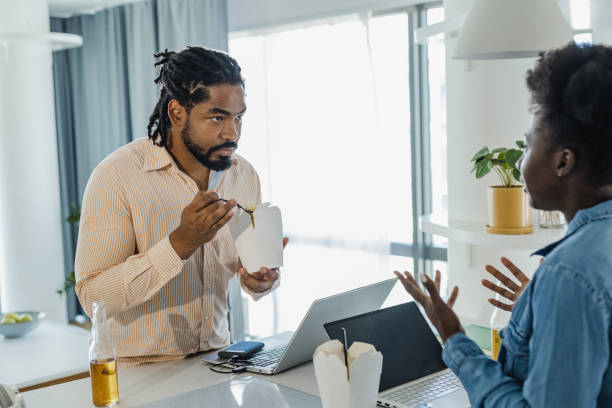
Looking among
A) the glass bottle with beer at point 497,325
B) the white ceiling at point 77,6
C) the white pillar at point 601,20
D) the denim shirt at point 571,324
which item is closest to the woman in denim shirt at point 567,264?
the denim shirt at point 571,324

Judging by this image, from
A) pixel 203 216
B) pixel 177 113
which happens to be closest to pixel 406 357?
pixel 203 216

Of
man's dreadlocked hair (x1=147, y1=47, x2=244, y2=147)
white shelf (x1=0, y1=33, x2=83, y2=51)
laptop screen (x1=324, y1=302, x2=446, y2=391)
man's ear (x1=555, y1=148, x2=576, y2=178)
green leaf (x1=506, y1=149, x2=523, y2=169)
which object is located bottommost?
laptop screen (x1=324, y1=302, x2=446, y2=391)

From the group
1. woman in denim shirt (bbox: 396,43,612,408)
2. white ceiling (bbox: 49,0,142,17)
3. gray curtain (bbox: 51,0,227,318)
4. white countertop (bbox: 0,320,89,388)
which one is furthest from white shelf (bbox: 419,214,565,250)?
white ceiling (bbox: 49,0,142,17)

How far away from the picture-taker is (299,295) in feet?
14.2

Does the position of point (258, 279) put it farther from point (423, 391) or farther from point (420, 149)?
point (420, 149)

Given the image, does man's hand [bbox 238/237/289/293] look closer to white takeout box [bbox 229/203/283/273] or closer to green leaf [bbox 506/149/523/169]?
white takeout box [bbox 229/203/283/273]

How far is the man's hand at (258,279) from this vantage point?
1.85m

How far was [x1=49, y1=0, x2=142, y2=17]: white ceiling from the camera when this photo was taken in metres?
4.99

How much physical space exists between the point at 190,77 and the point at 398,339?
903 mm

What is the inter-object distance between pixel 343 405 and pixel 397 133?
2763 mm

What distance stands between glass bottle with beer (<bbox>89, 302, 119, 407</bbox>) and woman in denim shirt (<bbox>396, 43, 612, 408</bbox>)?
2.51 ft

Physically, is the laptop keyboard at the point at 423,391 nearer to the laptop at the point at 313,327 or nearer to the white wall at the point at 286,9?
the laptop at the point at 313,327

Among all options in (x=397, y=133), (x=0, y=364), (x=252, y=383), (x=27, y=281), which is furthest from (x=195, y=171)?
(x=27, y=281)

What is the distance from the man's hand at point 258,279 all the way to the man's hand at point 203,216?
0.74ft
